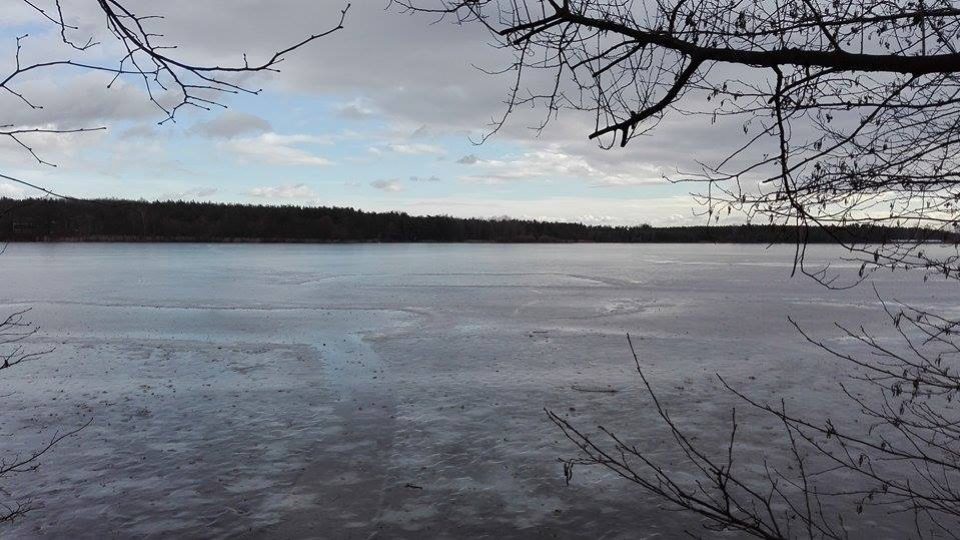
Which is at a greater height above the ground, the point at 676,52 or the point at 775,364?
the point at 676,52

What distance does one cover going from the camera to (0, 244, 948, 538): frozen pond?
5.49m

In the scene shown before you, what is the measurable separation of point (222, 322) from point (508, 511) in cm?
1279

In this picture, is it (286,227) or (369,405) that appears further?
(286,227)

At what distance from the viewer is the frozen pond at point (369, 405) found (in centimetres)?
549

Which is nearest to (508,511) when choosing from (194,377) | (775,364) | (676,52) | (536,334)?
(676,52)

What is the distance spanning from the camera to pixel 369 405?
8.67 meters

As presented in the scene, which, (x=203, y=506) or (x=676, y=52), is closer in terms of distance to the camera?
(x=676, y=52)

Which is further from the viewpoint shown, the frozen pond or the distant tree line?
the distant tree line

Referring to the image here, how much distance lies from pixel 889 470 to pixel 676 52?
5.66m

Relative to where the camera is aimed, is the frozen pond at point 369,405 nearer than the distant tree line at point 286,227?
Yes

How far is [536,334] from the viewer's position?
14.5 m

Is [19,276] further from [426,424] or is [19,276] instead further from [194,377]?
[426,424]

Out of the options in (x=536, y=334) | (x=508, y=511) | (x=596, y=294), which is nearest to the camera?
A: (x=508, y=511)

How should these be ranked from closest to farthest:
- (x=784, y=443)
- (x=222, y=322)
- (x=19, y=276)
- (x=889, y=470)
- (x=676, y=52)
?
(x=676, y=52), (x=889, y=470), (x=784, y=443), (x=222, y=322), (x=19, y=276)
